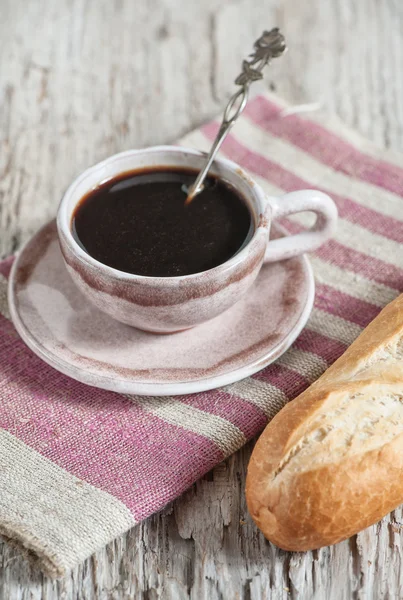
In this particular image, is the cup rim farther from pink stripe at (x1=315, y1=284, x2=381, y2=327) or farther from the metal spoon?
pink stripe at (x1=315, y1=284, x2=381, y2=327)

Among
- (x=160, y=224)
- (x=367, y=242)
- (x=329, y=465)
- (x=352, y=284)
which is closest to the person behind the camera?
(x=329, y=465)

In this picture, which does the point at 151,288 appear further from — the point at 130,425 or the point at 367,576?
the point at 367,576

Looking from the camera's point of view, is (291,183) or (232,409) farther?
(291,183)

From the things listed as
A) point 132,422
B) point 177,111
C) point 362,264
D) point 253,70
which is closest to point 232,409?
point 132,422

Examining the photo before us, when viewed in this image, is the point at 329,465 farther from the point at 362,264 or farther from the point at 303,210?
the point at 362,264

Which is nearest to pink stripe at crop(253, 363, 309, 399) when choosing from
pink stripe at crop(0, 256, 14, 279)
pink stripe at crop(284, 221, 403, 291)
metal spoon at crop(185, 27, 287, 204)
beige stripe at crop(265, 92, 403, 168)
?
pink stripe at crop(284, 221, 403, 291)

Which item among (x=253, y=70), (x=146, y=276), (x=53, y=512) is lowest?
(x=53, y=512)

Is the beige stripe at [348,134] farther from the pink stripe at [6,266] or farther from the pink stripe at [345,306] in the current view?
the pink stripe at [6,266]
